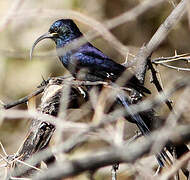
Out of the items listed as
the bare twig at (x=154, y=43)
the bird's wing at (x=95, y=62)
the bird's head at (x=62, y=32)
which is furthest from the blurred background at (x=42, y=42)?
the bare twig at (x=154, y=43)

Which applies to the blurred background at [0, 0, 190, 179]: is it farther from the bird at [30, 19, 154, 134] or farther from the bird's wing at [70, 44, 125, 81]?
the bird's wing at [70, 44, 125, 81]

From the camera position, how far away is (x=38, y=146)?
399cm

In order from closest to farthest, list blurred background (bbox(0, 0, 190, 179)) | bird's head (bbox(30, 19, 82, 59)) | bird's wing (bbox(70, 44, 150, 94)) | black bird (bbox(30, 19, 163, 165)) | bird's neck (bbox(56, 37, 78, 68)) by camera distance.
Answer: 1. bird's wing (bbox(70, 44, 150, 94))
2. black bird (bbox(30, 19, 163, 165))
3. bird's neck (bbox(56, 37, 78, 68))
4. bird's head (bbox(30, 19, 82, 59))
5. blurred background (bbox(0, 0, 190, 179))

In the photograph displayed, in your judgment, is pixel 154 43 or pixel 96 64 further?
pixel 96 64

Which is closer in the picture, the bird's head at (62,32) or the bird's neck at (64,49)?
the bird's neck at (64,49)

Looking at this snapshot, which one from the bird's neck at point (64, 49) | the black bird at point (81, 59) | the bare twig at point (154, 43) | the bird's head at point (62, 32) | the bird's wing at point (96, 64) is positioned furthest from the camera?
the bird's head at point (62, 32)

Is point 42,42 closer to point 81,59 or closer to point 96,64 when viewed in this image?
point 81,59

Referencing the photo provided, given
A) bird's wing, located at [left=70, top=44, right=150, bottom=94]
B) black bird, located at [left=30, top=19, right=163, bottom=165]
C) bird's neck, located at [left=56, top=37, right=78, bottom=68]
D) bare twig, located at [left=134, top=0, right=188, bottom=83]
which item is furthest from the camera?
bird's neck, located at [left=56, top=37, right=78, bottom=68]

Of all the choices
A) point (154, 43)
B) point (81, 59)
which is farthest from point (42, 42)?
point (154, 43)

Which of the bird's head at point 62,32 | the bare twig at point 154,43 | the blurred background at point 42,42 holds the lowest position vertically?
the bare twig at point 154,43

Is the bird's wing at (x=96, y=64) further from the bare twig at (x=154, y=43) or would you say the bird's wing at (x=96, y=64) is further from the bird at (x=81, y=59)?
the bare twig at (x=154, y=43)

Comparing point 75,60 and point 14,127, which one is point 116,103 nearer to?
point 75,60

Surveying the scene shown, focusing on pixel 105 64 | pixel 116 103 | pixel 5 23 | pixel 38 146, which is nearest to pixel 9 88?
pixel 105 64

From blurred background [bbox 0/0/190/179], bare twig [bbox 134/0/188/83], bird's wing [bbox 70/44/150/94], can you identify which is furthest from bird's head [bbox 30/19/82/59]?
blurred background [bbox 0/0/190/179]
